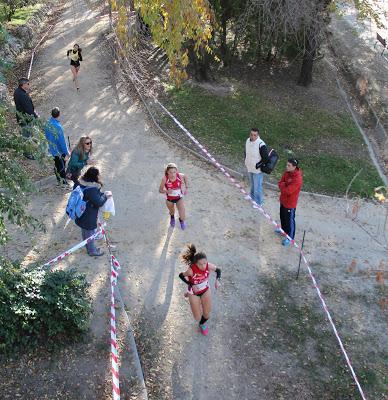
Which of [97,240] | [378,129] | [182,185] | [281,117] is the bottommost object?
[378,129]

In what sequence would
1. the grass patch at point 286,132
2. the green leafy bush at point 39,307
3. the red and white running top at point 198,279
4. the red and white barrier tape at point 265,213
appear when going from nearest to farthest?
the green leafy bush at point 39,307 < the red and white running top at point 198,279 < the red and white barrier tape at point 265,213 < the grass patch at point 286,132

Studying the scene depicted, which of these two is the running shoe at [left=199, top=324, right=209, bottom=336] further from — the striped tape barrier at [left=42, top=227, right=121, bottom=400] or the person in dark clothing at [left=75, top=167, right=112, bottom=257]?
the person in dark clothing at [left=75, top=167, right=112, bottom=257]

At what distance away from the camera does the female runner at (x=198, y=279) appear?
20.9 ft

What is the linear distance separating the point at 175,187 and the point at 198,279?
7.78 feet

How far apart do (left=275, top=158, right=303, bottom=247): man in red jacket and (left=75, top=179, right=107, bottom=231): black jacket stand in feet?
9.92

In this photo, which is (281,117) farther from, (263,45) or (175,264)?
(175,264)

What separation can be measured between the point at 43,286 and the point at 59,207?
336cm

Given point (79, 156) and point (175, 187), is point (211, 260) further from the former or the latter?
point (79, 156)

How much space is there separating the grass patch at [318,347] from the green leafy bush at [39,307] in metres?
2.64

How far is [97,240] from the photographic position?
8.58m

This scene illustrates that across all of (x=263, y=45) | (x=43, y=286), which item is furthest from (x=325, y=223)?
(x=263, y=45)

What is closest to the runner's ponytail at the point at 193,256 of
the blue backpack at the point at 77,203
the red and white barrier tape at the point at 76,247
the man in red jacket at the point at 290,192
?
the blue backpack at the point at 77,203

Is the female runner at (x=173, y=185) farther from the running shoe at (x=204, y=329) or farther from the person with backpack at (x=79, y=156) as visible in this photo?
the running shoe at (x=204, y=329)

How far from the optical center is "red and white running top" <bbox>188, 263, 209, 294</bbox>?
6.41m
